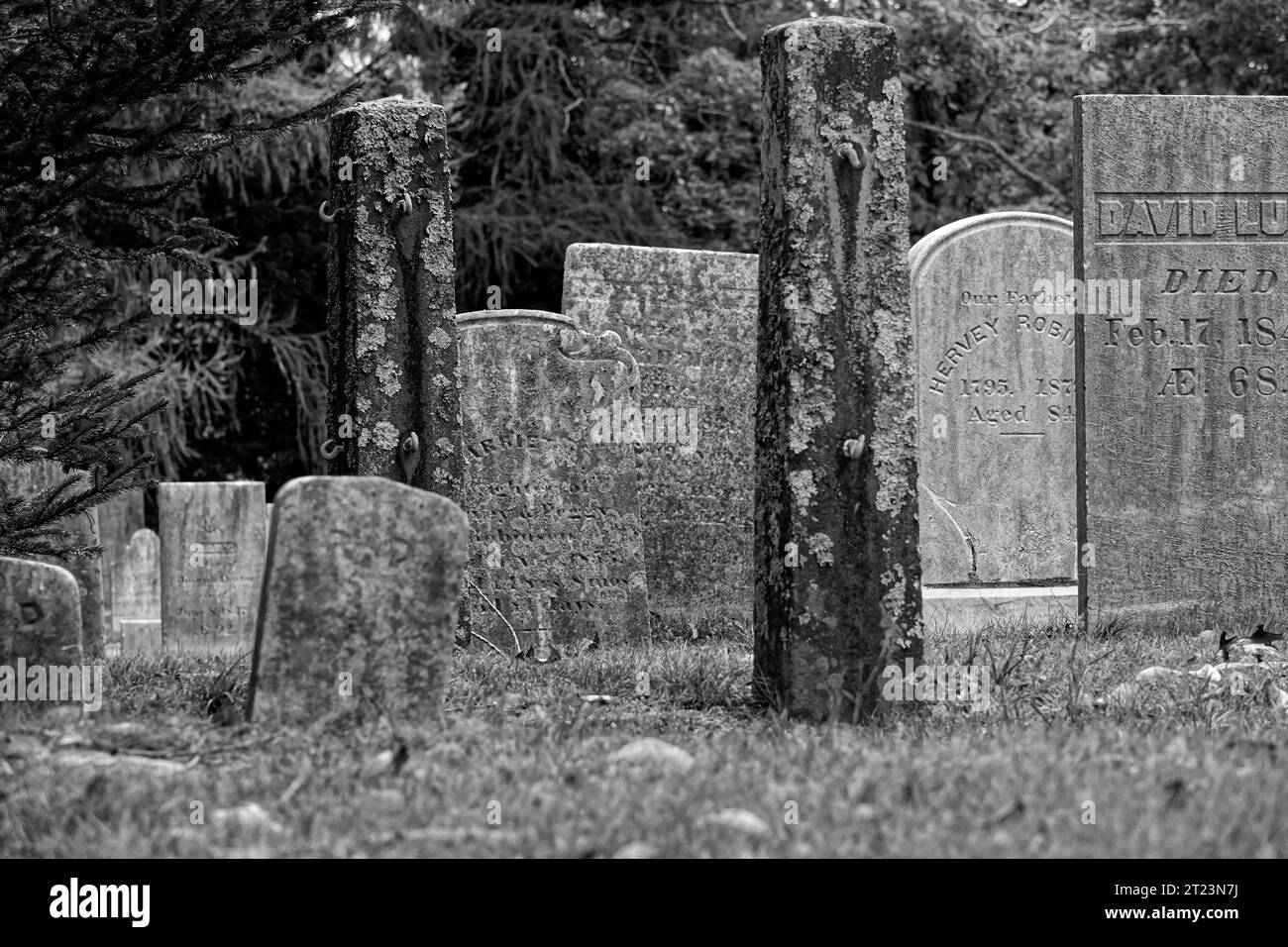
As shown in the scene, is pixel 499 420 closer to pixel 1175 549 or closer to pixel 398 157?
pixel 398 157

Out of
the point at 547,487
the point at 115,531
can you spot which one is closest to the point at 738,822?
the point at 547,487

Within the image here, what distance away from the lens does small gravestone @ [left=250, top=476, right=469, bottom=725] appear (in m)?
4.84

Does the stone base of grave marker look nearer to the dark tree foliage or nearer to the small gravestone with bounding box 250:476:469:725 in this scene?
the small gravestone with bounding box 250:476:469:725

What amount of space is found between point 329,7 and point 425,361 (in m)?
2.05

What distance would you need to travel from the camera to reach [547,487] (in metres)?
8.92

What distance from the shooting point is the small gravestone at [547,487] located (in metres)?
8.73

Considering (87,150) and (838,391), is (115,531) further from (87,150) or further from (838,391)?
(838,391)

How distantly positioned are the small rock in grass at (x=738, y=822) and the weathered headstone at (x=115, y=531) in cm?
1206

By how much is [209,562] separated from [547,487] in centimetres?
566

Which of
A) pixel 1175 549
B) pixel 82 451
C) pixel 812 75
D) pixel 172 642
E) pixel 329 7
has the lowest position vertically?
pixel 172 642

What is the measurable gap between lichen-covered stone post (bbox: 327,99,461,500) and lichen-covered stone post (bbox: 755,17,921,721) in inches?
95.0

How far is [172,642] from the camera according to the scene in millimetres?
13070
